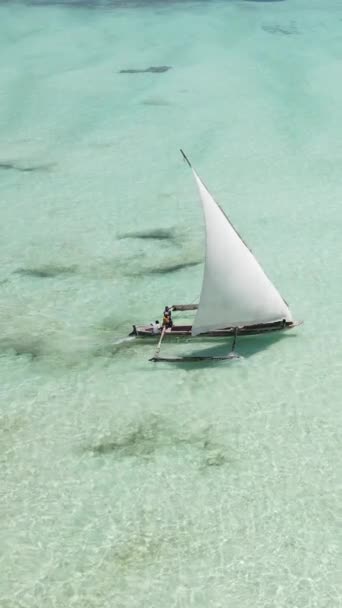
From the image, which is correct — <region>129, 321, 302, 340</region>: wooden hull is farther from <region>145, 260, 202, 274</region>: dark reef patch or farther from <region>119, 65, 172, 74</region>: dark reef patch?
<region>119, 65, 172, 74</region>: dark reef patch

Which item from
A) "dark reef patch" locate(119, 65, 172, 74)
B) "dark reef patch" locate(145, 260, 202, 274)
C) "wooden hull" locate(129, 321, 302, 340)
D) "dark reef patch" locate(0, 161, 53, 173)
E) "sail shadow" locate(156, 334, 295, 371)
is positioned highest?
"wooden hull" locate(129, 321, 302, 340)

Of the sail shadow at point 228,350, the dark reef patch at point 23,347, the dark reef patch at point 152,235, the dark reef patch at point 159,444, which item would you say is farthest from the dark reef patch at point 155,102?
the dark reef patch at point 159,444

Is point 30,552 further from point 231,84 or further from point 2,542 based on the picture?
point 231,84

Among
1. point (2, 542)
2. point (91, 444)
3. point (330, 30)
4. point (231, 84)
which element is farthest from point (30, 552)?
point (330, 30)

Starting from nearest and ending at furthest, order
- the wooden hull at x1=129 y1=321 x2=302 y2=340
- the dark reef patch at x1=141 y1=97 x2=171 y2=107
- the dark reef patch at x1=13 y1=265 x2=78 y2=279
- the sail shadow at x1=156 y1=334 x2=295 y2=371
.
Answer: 1. the sail shadow at x1=156 y1=334 x2=295 y2=371
2. the wooden hull at x1=129 y1=321 x2=302 y2=340
3. the dark reef patch at x1=13 y1=265 x2=78 y2=279
4. the dark reef patch at x1=141 y1=97 x2=171 y2=107

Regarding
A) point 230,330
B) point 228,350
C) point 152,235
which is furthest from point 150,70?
point 228,350

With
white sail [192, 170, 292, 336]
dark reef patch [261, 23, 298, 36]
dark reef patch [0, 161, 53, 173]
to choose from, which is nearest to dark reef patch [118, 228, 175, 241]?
white sail [192, 170, 292, 336]
